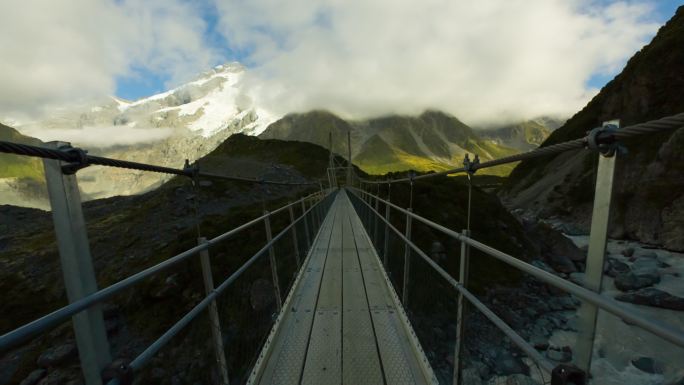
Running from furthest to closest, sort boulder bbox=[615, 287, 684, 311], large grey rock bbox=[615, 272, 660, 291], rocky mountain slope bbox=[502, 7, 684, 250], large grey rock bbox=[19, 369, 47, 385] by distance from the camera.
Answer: rocky mountain slope bbox=[502, 7, 684, 250], large grey rock bbox=[615, 272, 660, 291], boulder bbox=[615, 287, 684, 311], large grey rock bbox=[19, 369, 47, 385]

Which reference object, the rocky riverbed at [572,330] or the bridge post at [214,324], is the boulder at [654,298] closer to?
the rocky riverbed at [572,330]

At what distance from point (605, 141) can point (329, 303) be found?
4098 millimetres

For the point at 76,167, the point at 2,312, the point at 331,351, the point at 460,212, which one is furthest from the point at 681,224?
the point at 2,312

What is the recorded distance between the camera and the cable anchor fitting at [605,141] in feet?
3.86

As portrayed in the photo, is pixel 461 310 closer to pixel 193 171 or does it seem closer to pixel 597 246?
pixel 597 246

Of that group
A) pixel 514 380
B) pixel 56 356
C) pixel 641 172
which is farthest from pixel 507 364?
pixel 641 172

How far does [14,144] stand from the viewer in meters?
1.20

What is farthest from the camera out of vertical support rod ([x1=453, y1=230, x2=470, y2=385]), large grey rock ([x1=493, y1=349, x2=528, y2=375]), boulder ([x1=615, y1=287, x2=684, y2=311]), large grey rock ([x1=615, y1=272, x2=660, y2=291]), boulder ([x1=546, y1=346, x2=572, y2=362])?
large grey rock ([x1=615, y1=272, x2=660, y2=291])

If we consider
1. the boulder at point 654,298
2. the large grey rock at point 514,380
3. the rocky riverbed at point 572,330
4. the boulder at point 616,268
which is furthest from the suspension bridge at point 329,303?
the boulder at point 616,268

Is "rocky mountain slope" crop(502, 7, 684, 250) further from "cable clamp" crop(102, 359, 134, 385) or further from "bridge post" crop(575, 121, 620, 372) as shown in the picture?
"cable clamp" crop(102, 359, 134, 385)

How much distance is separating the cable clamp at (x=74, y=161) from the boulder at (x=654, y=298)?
1810cm

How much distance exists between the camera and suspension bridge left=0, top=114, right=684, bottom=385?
1199 millimetres

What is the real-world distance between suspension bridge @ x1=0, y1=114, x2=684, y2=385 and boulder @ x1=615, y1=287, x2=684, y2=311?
1314 cm

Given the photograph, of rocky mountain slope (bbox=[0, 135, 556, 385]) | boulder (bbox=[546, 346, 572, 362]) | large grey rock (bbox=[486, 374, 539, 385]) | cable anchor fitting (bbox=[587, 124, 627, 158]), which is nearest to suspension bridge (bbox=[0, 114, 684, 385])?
cable anchor fitting (bbox=[587, 124, 627, 158])
